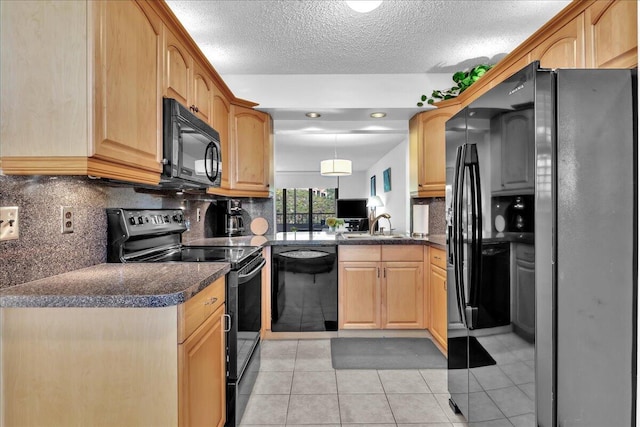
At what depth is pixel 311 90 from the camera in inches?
124

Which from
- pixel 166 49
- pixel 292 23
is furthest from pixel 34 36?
pixel 292 23

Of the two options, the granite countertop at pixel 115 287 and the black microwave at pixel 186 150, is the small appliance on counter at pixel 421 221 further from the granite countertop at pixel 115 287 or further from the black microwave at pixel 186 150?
the granite countertop at pixel 115 287

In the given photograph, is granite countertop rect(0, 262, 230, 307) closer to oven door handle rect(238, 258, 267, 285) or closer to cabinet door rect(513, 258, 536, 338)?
oven door handle rect(238, 258, 267, 285)

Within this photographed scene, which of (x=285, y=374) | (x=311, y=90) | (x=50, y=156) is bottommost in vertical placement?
(x=285, y=374)

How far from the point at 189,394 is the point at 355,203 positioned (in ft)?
23.7

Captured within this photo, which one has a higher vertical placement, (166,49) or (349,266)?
(166,49)

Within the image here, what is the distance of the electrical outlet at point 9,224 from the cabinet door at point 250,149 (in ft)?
5.71

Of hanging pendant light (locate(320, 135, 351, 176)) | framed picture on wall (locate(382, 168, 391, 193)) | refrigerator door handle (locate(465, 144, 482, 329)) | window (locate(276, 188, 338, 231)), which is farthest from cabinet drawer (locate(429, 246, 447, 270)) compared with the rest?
window (locate(276, 188, 338, 231))

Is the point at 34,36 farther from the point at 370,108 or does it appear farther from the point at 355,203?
the point at 355,203

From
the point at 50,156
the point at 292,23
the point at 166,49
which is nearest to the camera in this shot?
the point at 50,156

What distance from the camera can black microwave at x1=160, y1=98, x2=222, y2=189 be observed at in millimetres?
1696

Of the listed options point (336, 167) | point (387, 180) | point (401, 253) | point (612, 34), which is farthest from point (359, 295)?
point (387, 180)

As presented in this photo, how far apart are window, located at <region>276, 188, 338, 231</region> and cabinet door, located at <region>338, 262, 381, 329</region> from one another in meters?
6.65

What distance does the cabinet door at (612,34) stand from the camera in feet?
4.48
